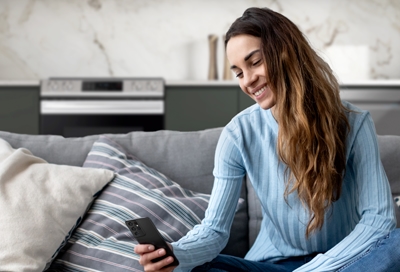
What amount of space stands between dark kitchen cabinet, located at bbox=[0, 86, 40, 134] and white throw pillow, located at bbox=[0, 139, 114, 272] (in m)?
2.66

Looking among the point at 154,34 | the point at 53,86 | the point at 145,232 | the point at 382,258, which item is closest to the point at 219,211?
the point at 145,232

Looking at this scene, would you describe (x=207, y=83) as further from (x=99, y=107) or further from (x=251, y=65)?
(x=251, y=65)

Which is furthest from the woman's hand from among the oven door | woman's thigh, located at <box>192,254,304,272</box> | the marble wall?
the marble wall

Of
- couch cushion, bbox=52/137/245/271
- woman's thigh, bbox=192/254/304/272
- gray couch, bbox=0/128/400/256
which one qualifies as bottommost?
woman's thigh, bbox=192/254/304/272

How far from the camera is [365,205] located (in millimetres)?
1479

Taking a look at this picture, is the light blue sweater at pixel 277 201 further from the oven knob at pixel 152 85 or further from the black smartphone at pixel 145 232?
the oven knob at pixel 152 85

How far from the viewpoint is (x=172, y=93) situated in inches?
177

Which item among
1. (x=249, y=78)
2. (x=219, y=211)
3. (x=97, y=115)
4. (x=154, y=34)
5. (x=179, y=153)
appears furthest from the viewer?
(x=154, y=34)

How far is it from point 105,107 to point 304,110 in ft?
10.4

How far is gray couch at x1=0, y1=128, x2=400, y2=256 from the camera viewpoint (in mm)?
1982

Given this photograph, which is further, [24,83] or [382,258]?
[24,83]

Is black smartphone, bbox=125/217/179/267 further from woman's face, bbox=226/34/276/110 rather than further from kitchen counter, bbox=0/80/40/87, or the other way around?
kitchen counter, bbox=0/80/40/87

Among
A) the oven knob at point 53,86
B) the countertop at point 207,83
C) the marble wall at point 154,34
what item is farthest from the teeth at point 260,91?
the marble wall at point 154,34

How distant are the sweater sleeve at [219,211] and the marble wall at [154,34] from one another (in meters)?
3.48
